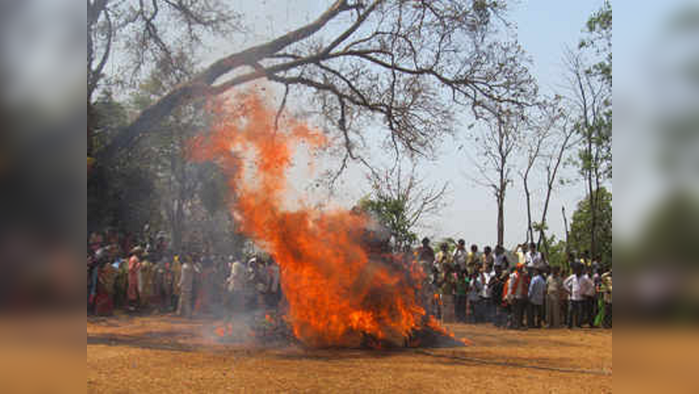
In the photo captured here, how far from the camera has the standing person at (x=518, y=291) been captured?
57.4 feet

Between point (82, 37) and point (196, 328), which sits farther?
point (196, 328)

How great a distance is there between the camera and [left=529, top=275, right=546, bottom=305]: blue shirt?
17750mm

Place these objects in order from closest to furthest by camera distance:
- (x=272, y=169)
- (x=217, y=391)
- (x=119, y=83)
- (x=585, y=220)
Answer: (x=217, y=391), (x=272, y=169), (x=119, y=83), (x=585, y=220)

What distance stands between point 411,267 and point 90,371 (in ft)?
23.3

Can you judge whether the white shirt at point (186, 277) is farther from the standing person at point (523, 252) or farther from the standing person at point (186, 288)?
the standing person at point (523, 252)

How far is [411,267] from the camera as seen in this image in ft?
42.8

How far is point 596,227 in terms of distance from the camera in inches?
1225

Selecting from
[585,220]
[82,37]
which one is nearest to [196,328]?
[82,37]

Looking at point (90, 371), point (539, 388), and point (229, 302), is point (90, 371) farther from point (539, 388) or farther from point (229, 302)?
point (229, 302)

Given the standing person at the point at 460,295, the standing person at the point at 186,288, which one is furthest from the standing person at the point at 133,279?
the standing person at the point at 460,295

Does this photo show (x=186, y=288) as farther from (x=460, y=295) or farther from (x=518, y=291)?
(x=518, y=291)

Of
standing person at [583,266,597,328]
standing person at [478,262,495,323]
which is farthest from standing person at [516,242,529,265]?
standing person at [583,266,597,328]

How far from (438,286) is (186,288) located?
8.71m

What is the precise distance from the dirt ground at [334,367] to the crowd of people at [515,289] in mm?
3597
